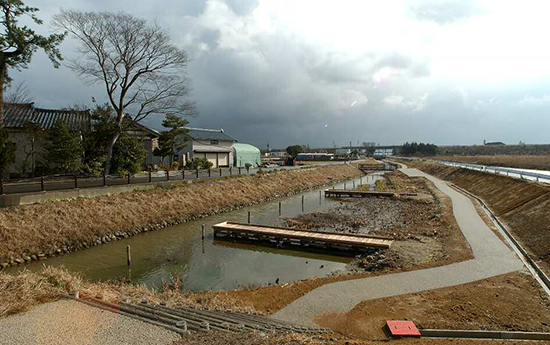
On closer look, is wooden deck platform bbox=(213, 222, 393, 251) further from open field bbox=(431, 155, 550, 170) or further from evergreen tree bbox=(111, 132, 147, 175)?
open field bbox=(431, 155, 550, 170)

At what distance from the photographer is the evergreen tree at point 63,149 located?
23.6 meters

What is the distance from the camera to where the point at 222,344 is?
5.43 metres

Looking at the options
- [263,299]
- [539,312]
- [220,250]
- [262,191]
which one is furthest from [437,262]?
[262,191]

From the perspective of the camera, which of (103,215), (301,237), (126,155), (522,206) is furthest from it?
(126,155)

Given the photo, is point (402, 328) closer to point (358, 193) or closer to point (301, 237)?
point (301, 237)

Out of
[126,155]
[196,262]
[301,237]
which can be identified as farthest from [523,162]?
[196,262]

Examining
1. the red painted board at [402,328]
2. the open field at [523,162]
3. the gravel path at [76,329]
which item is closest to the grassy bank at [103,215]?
the gravel path at [76,329]

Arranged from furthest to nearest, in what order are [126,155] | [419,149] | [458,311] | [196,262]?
[419,149], [126,155], [196,262], [458,311]

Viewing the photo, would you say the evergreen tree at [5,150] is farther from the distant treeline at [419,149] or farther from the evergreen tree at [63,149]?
the distant treeline at [419,149]

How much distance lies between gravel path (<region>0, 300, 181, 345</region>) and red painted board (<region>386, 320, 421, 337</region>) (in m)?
4.74

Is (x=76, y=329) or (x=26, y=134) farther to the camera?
(x=26, y=134)

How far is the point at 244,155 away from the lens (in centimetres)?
5419

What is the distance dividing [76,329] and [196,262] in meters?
8.33

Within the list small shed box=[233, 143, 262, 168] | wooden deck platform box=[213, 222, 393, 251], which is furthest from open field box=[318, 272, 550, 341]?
small shed box=[233, 143, 262, 168]
